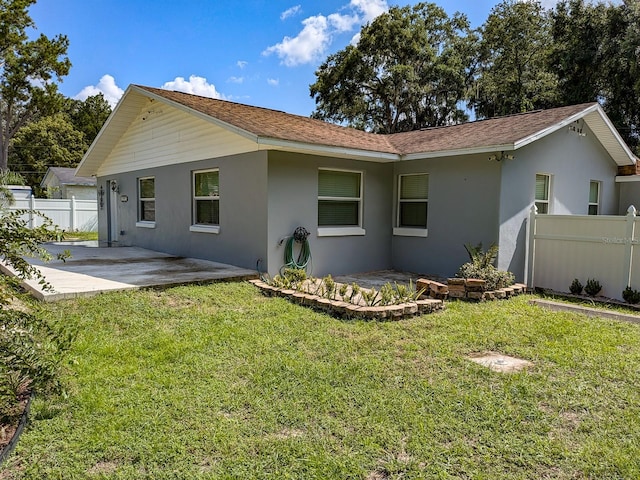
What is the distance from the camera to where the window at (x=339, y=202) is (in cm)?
880

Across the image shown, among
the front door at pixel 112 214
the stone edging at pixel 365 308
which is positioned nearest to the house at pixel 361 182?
the stone edging at pixel 365 308

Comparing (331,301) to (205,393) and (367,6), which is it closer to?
(205,393)

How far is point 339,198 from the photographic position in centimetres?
904

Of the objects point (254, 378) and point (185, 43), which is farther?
point (185, 43)

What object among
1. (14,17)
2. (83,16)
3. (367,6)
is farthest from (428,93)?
(14,17)

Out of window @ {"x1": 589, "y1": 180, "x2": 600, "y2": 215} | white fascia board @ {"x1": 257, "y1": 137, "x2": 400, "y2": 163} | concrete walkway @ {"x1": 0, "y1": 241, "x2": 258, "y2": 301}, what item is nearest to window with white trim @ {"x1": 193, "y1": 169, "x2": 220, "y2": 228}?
concrete walkway @ {"x1": 0, "y1": 241, "x2": 258, "y2": 301}

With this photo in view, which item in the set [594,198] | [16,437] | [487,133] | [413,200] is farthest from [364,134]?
[16,437]

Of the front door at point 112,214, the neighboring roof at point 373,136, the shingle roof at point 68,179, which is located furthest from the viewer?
the shingle roof at point 68,179

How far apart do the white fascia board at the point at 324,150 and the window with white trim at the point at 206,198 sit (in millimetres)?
2161

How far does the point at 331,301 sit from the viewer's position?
233 inches

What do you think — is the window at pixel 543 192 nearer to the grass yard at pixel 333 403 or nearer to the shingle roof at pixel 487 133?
the shingle roof at pixel 487 133

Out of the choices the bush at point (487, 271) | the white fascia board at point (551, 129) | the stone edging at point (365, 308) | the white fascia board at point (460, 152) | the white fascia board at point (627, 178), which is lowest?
the stone edging at point (365, 308)

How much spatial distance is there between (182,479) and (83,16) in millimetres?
20307

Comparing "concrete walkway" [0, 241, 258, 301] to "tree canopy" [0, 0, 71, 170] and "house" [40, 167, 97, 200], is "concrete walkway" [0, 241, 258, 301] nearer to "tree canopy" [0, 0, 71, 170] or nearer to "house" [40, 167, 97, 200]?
"house" [40, 167, 97, 200]
